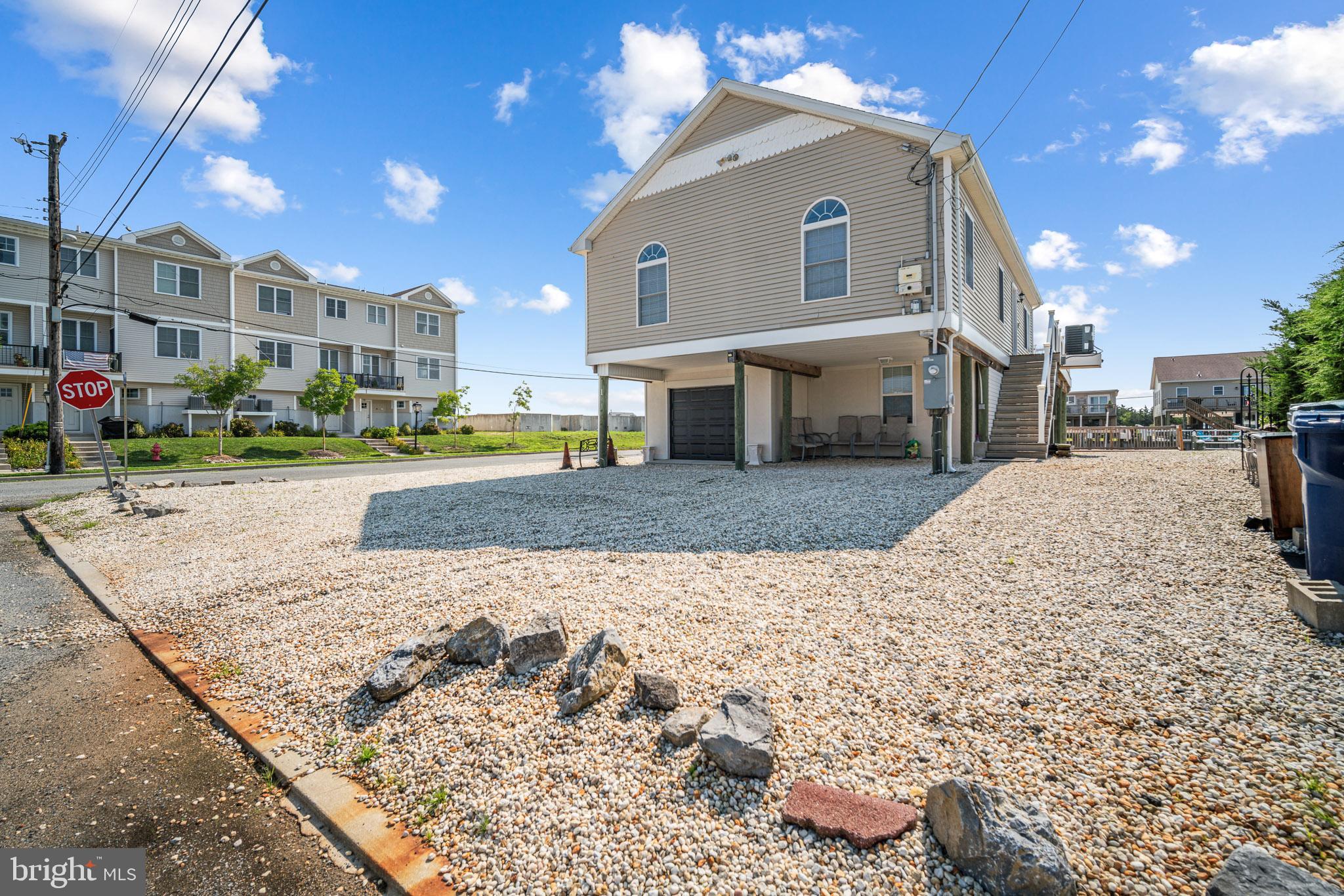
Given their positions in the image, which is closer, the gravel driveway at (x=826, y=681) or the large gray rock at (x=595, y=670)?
the gravel driveway at (x=826, y=681)

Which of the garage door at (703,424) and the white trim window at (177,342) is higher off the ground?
the white trim window at (177,342)

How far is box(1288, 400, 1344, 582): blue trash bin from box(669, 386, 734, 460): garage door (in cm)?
1125

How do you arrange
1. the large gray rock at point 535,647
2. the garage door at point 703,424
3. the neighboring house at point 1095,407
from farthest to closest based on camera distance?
the neighboring house at point 1095,407
the garage door at point 703,424
the large gray rock at point 535,647

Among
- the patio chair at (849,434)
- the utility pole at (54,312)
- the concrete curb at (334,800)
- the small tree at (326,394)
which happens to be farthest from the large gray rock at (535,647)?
the small tree at (326,394)

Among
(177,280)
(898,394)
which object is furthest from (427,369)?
(898,394)

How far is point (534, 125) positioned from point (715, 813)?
13.4 meters

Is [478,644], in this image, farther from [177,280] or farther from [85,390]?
[177,280]

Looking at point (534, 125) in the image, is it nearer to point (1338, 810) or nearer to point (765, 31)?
point (765, 31)

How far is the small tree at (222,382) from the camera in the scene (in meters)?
22.6

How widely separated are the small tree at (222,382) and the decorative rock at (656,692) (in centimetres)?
2568

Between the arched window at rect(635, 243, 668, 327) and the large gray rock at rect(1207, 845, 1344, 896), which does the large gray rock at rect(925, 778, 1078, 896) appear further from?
the arched window at rect(635, 243, 668, 327)

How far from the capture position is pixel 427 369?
3356cm

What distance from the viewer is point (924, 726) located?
2398 millimetres

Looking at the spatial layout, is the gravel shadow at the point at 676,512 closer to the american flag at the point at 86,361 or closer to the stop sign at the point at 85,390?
the stop sign at the point at 85,390
